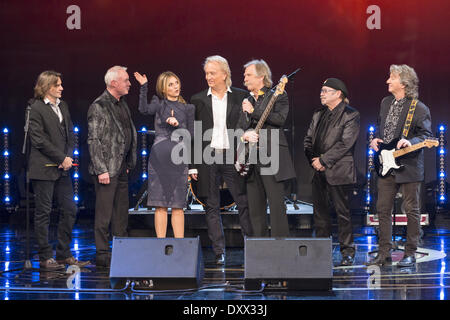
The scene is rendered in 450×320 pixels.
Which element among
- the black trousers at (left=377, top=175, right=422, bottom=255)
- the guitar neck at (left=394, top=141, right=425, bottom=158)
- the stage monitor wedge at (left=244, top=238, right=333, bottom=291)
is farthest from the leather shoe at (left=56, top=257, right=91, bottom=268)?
the guitar neck at (left=394, top=141, right=425, bottom=158)

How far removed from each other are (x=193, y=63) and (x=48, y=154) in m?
5.23

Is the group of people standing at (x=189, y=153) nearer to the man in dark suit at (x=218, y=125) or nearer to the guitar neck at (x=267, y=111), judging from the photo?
the man in dark suit at (x=218, y=125)

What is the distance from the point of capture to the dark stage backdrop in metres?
9.82

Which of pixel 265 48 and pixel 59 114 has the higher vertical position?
pixel 265 48

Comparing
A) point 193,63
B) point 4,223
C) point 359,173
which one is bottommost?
point 4,223

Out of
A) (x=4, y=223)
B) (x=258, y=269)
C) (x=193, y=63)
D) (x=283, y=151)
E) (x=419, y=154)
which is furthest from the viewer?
(x=193, y=63)

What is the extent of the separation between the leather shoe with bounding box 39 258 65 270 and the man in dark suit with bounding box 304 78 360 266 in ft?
7.37

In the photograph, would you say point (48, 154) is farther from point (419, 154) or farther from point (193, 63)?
point (193, 63)

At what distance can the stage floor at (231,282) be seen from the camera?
394 centimetres

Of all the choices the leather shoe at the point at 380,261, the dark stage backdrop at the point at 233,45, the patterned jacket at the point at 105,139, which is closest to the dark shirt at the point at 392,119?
the leather shoe at the point at 380,261

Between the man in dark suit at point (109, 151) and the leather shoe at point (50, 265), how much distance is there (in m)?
0.33

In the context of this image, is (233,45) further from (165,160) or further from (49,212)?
(49,212)

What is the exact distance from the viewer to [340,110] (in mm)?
5203
